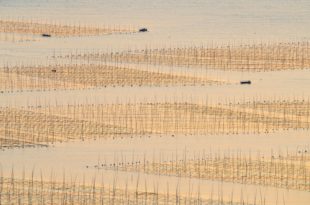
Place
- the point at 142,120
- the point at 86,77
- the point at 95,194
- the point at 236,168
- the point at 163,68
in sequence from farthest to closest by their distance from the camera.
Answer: the point at 163,68 < the point at 86,77 < the point at 142,120 < the point at 236,168 < the point at 95,194

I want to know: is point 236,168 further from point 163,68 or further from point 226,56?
point 226,56

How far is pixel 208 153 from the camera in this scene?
22.5 meters

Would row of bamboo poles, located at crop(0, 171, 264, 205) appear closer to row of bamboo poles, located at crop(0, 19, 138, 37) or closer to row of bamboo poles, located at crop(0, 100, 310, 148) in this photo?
row of bamboo poles, located at crop(0, 100, 310, 148)

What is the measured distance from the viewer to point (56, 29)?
31.6m

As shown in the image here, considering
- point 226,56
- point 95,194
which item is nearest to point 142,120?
point 95,194

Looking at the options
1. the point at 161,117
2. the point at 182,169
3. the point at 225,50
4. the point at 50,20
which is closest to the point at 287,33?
the point at 225,50

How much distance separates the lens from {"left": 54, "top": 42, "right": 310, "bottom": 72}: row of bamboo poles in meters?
27.7

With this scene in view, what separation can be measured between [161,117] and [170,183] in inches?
130

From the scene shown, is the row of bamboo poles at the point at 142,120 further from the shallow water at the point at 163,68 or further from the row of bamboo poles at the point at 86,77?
the row of bamboo poles at the point at 86,77

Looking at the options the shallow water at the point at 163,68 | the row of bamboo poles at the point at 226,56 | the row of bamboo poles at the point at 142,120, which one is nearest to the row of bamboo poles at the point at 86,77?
the shallow water at the point at 163,68

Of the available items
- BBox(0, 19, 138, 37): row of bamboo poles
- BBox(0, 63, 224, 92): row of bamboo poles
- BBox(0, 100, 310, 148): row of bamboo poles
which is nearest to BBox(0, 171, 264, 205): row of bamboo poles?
BBox(0, 100, 310, 148): row of bamboo poles

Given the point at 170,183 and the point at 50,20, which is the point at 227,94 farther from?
the point at 50,20

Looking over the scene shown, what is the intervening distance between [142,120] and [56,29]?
312 inches

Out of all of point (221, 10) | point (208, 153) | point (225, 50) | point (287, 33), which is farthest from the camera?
point (221, 10)
